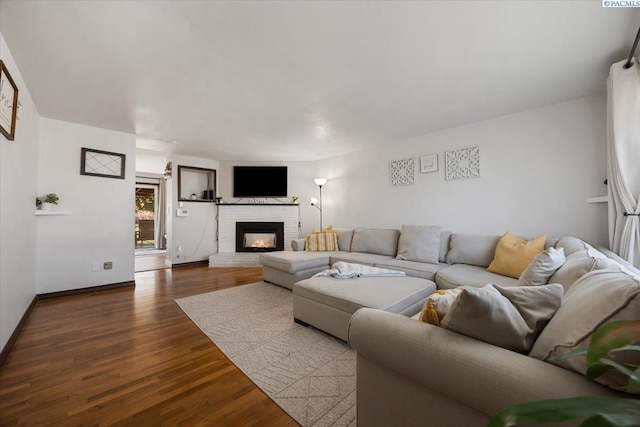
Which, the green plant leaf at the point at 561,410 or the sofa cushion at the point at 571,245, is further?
the sofa cushion at the point at 571,245

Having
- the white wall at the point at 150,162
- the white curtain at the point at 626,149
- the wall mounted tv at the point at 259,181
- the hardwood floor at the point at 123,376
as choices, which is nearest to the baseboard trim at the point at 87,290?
the hardwood floor at the point at 123,376

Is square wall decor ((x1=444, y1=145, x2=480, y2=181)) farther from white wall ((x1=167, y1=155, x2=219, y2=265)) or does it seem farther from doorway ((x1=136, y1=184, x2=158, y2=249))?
doorway ((x1=136, y1=184, x2=158, y2=249))

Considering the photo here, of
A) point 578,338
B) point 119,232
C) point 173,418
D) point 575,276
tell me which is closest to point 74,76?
point 119,232

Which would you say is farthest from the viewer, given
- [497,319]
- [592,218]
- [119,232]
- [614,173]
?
[119,232]

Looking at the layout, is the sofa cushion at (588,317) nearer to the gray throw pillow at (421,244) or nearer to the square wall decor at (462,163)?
the gray throw pillow at (421,244)

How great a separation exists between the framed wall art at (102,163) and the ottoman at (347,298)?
3295mm

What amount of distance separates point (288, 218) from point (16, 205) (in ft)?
12.8

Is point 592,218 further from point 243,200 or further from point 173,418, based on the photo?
point 243,200

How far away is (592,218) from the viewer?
2.55 meters

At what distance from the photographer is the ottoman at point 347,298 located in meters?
1.92

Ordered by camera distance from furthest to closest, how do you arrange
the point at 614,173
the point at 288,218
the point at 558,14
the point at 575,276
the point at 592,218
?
the point at 288,218 < the point at 592,218 < the point at 614,173 < the point at 558,14 < the point at 575,276

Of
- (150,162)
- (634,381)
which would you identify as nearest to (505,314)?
(634,381)

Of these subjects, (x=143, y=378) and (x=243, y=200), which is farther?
(x=243, y=200)

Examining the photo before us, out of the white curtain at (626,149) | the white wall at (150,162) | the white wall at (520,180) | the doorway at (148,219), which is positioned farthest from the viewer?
the doorway at (148,219)
